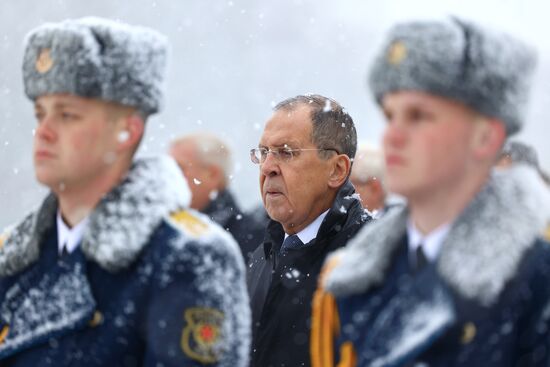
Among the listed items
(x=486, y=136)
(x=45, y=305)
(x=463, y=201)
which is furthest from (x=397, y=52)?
(x=45, y=305)

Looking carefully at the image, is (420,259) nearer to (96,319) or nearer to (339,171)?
(96,319)

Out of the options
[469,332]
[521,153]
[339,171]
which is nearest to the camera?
[469,332]

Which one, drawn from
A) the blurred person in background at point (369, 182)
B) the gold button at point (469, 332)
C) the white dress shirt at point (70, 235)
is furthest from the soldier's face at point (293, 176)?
the gold button at point (469, 332)

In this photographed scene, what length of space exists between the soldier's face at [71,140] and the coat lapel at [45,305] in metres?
0.26

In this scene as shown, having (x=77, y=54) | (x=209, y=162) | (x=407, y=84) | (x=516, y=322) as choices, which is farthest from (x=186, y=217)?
(x=209, y=162)

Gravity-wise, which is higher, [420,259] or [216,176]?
[420,259]

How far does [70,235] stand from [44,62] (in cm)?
53

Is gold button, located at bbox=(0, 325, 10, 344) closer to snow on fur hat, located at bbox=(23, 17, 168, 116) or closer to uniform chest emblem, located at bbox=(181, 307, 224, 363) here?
uniform chest emblem, located at bbox=(181, 307, 224, 363)

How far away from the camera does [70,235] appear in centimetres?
301

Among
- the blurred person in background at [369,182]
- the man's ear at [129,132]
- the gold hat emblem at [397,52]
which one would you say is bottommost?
the blurred person in background at [369,182]

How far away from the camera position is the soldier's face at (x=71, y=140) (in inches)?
112

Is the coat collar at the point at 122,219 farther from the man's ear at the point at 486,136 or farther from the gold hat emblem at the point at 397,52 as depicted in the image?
the man's ear at the point at 486,136

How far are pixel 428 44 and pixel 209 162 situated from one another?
4262mm

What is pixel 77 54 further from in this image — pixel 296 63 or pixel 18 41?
pixel 296 63
